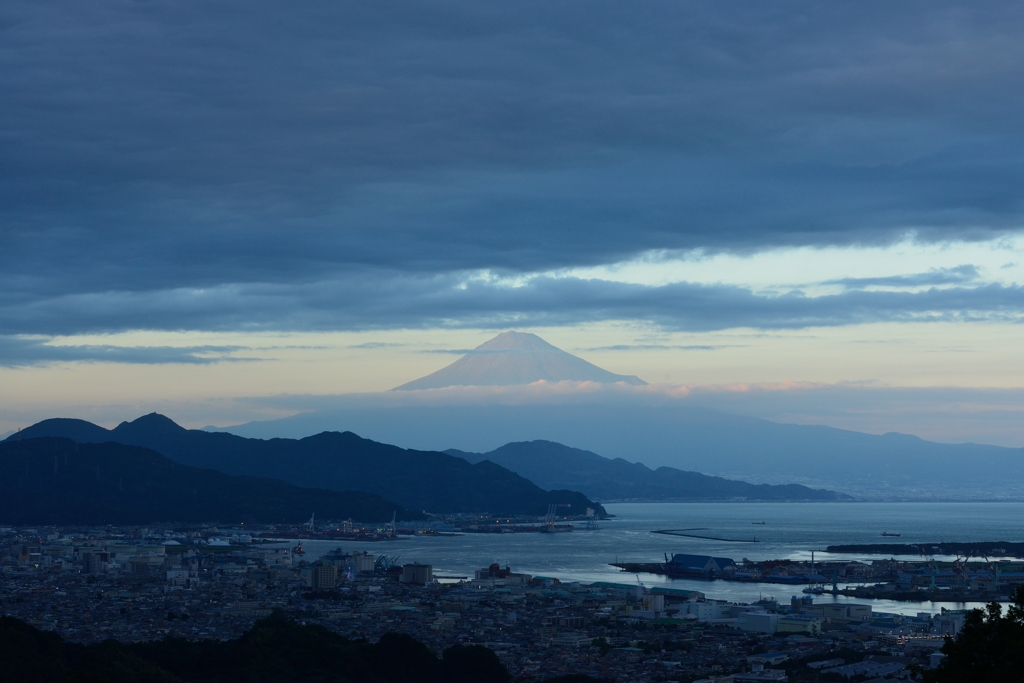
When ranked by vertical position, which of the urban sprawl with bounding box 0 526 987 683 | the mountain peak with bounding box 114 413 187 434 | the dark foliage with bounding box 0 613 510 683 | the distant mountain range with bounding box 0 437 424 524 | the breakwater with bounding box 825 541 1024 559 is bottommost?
the urban sprawl with bounding box 0 526 987 683

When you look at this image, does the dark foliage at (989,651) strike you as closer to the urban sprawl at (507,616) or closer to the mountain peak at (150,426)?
the urban sprawl at (507,616)

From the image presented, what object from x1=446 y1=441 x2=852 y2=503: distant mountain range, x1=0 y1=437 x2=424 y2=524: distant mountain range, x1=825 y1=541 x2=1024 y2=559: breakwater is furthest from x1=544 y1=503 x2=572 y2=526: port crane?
x1=446 y1=441 x2=852 y2=503: distant mountain range

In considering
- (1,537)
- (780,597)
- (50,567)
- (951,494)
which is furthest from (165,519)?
(951,494)

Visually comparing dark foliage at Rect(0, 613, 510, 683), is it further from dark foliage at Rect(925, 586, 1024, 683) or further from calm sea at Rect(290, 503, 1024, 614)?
calm sea at Rect(290, 503, 1024, 614)

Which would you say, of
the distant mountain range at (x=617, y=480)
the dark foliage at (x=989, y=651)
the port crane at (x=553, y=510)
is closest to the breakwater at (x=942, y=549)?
the port crane at (x=553, y=510)

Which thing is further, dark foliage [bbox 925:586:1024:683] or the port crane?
the port crane

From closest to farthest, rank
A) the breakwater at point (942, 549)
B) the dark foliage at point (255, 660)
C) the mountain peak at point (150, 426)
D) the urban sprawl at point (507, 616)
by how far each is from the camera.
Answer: the dark foliage at point (255, 660) < the urban sprawl at point (507, 616) < the breakwater at point (942, 549) < the mountain peak at point (150, 426)

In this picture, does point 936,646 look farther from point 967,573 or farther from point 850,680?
point 967,573
